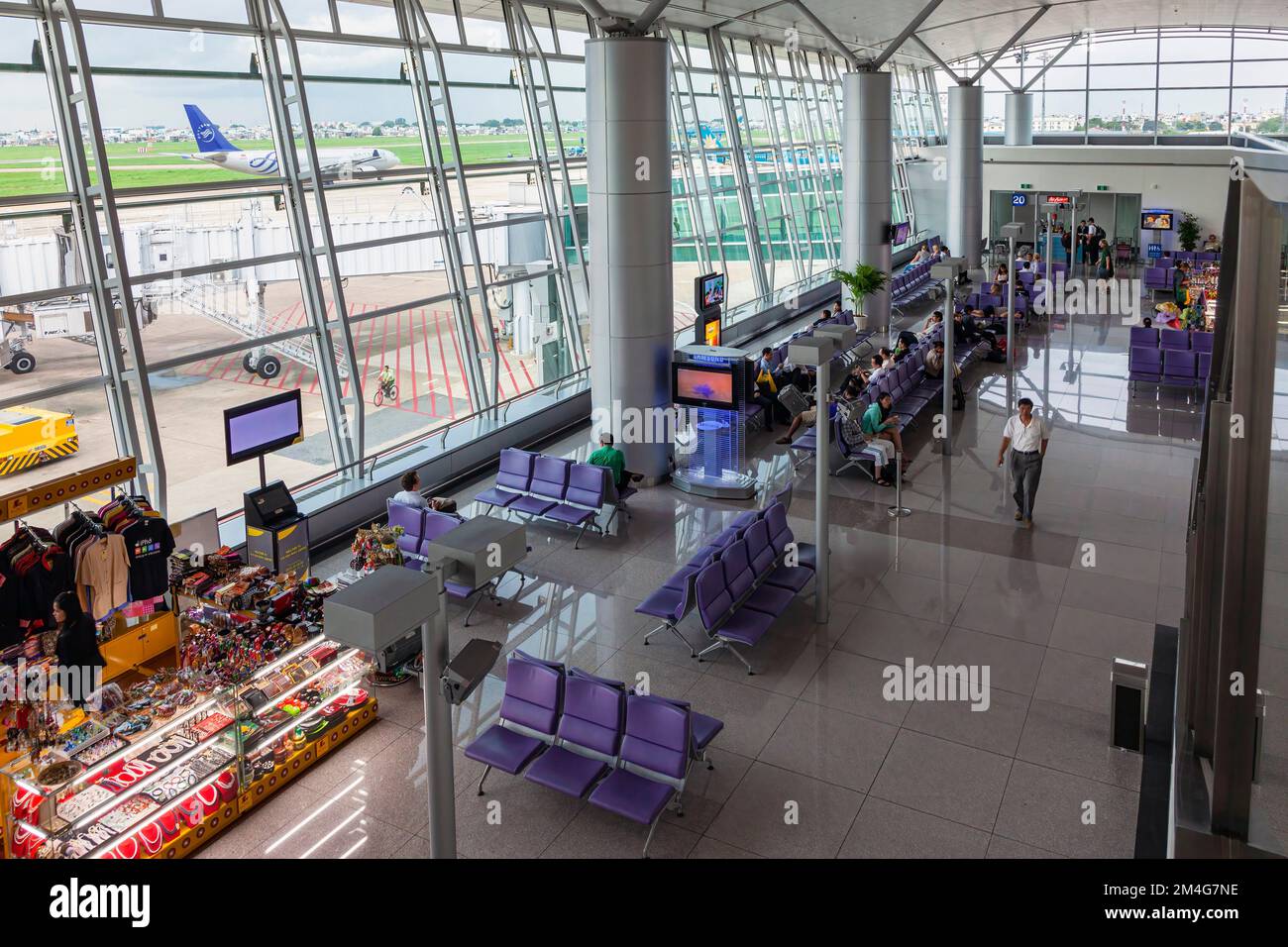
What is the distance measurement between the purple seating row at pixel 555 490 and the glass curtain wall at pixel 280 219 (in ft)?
6.07

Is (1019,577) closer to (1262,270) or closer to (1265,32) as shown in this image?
(1262,270)

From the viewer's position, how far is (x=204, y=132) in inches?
431

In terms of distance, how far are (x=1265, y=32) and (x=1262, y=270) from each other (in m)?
39.0

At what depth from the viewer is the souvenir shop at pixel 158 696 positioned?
6150 mm

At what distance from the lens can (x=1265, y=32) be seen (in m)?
34.9

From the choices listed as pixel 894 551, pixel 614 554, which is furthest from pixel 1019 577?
pixel 614 554

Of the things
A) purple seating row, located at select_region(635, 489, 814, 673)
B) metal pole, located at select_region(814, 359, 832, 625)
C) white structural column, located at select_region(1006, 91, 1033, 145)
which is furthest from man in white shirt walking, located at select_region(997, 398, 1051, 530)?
white structural column, located at select_region(1006, 91, 1033, 145)

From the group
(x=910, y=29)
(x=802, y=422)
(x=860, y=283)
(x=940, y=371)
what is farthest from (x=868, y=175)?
(x=802, y=422)

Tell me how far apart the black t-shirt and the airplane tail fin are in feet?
15.2

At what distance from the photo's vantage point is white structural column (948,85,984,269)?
3200 cm

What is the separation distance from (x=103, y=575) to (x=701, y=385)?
7283mm
